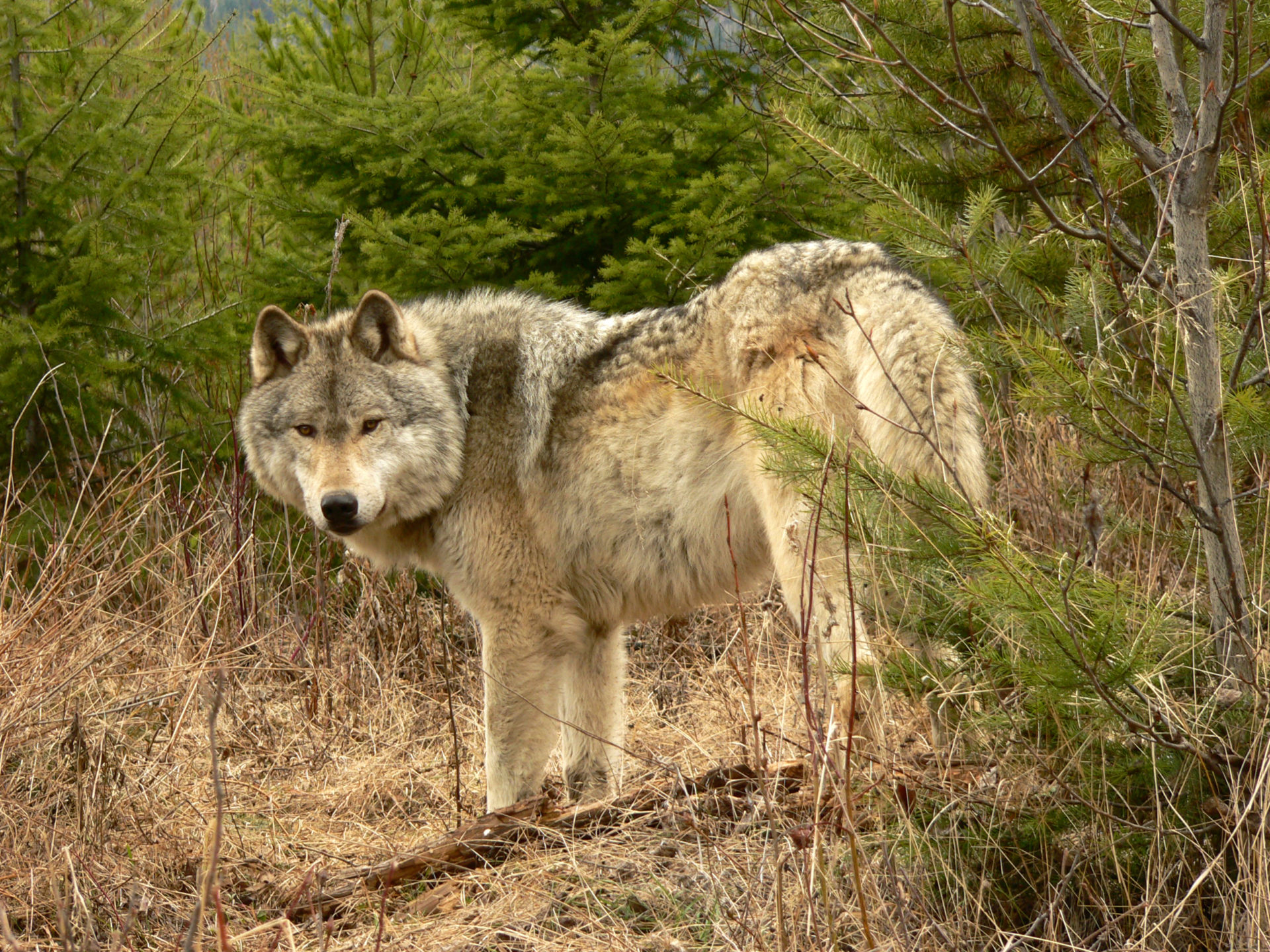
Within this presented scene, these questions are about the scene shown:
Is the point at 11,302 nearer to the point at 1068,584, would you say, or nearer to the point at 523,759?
the point at 523,759

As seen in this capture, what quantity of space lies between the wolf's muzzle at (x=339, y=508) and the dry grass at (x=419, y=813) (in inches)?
19.5

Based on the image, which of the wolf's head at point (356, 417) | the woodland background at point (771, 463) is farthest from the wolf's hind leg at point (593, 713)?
the wolf's head at point (356, 417)

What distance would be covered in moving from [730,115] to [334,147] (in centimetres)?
233

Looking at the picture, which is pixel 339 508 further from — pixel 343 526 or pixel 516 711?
pixel 516 711

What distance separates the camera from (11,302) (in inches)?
273

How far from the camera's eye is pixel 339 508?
4230 millimetres

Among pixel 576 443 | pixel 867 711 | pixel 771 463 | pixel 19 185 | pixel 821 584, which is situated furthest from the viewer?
pixel 19 185

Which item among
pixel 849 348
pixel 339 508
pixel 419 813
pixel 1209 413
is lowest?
pixel 419 813

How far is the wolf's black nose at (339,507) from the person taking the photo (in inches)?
166

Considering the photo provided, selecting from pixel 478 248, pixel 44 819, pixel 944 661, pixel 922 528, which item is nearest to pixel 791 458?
pixel 922 528

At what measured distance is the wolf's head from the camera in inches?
173

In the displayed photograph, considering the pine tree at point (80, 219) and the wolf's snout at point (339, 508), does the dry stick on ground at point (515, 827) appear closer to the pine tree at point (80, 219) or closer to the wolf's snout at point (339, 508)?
the wolf's snout at point (339, 508)

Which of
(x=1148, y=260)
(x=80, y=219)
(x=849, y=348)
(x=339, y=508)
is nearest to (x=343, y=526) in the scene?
(x=339, y=508)

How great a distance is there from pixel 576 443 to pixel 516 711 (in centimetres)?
108
